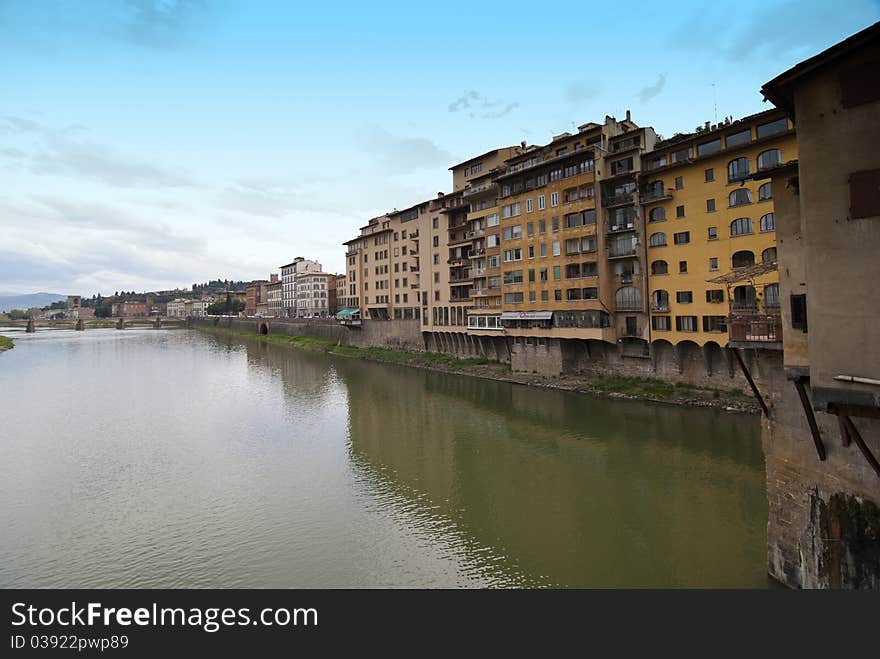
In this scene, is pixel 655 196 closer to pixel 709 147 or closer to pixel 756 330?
pixel 709 147

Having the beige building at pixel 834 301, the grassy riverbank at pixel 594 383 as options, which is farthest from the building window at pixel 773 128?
the beige building at pixel 834 301

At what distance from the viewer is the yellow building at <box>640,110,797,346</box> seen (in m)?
28.6

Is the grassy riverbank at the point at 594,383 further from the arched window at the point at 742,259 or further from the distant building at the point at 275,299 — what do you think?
the distant building at the point at 275,299

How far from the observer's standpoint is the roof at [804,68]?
8.68m

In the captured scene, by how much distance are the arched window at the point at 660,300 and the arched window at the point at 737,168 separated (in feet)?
26.2

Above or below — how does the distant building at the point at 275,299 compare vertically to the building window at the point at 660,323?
above

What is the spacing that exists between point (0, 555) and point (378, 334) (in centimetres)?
5473

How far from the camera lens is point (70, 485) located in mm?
22031

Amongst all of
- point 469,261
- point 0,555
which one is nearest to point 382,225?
point 469,261

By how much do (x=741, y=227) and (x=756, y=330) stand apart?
2088 centimetres

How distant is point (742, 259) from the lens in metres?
30.0

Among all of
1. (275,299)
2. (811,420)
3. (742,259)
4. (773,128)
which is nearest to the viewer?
(811,420)

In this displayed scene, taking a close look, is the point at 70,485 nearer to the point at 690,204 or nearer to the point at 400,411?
the point at 400,411

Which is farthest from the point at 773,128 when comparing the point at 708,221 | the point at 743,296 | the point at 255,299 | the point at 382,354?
the point at 255,299
